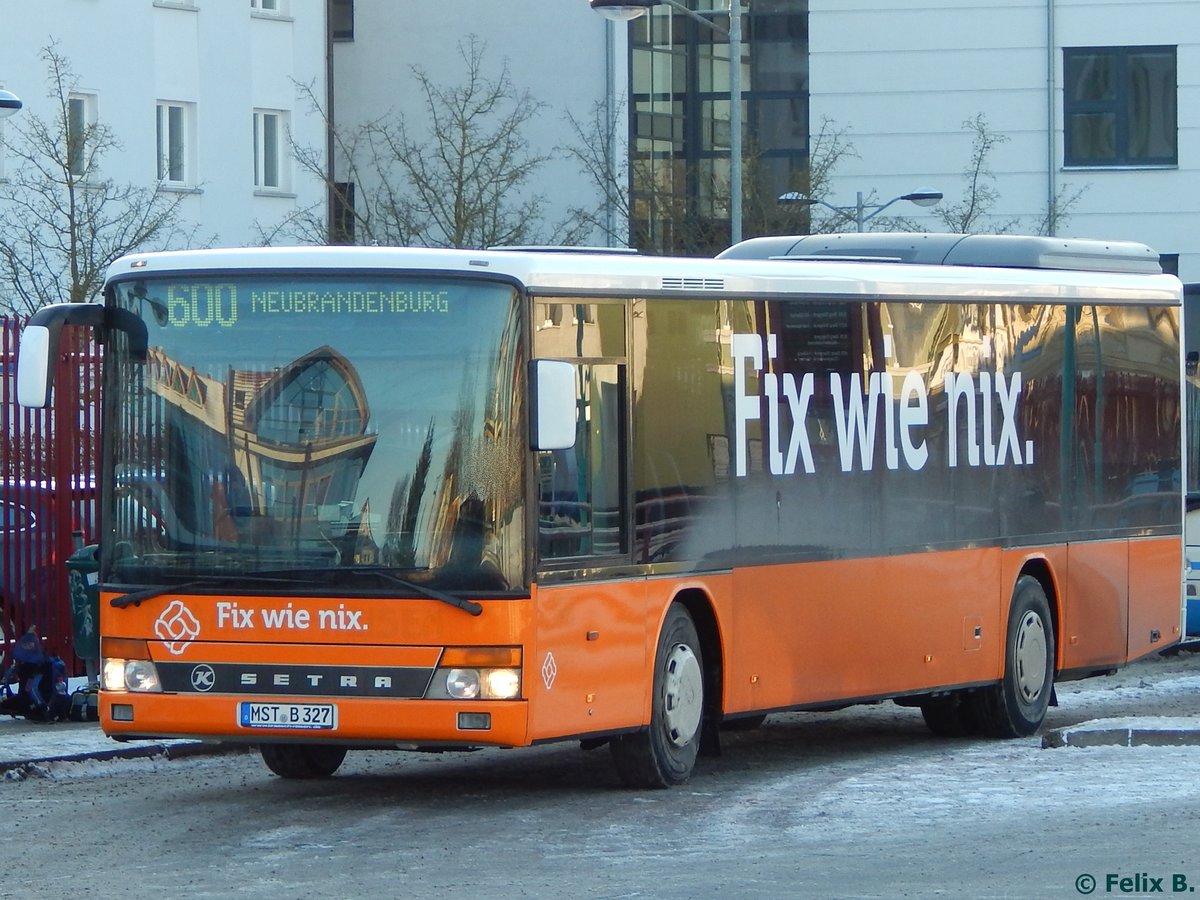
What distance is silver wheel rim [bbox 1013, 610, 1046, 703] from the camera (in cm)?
1487

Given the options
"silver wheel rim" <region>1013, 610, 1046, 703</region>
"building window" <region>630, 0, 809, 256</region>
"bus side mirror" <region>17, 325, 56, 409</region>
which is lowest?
"silver wheel rim" <region>1013, 610, 1046, 703</region>

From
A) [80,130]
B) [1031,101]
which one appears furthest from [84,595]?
[1031,101]

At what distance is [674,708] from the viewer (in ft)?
38.7

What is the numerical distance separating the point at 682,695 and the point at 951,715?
3.68 meters

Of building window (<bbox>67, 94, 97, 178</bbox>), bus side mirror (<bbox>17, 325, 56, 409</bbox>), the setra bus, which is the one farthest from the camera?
building window (<bbox>67, 94, 97, 178</bbox>)

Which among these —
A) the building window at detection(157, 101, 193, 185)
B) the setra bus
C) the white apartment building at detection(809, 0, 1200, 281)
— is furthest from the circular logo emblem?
the white apartment building at detection(809, 0, 1200, 281)

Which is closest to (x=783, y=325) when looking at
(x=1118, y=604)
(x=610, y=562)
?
(x=610, y=562)

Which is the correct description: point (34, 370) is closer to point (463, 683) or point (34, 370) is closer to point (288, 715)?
point (288, 715)

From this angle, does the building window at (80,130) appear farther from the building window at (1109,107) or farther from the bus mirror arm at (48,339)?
the bus mirror arm at (48,339)

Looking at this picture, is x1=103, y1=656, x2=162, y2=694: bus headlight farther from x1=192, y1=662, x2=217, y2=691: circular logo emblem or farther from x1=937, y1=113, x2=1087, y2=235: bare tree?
x1=937, y1=113, x2=1087, y2=235: bare tree

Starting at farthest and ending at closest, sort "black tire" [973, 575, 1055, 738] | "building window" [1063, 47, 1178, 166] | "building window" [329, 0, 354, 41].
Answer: "building window" [329, 0, 354, 41]
"building window" [1063, 47, 1178, 166]
"black tire" [973, 575, 1055, 738]

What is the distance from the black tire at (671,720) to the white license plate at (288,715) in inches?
61.0

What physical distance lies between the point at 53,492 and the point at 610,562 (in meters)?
6.33

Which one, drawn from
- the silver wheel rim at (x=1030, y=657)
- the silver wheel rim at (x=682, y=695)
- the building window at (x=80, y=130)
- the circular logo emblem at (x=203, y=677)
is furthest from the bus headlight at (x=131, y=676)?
the building window at (x=80, y=130)
